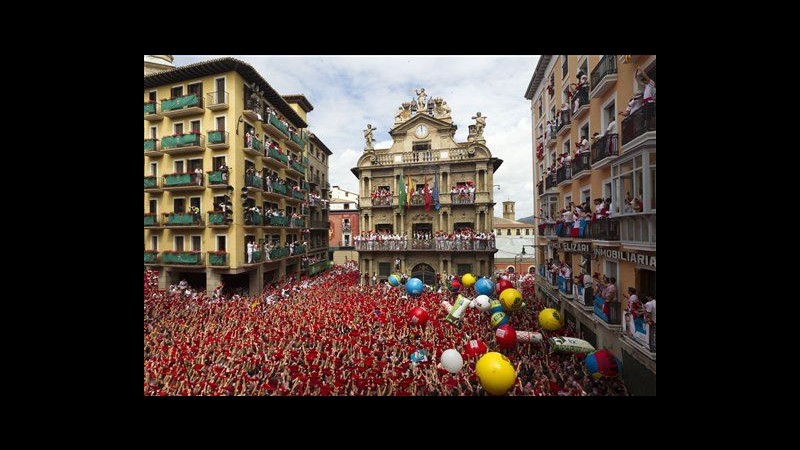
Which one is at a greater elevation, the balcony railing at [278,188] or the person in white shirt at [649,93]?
the person in white shirt at [649,93]

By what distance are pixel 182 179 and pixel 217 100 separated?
479 centimetres

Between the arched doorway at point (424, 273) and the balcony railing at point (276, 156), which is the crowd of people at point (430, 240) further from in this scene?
the balcony railing at point (276, 156)

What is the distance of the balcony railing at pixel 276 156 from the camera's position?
62.8 feet

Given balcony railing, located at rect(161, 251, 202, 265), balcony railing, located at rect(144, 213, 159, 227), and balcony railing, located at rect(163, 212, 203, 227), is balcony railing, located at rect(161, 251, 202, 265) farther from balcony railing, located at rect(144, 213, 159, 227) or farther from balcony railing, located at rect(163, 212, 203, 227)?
balcony railing, located at rect(144, 213, 159, 227)

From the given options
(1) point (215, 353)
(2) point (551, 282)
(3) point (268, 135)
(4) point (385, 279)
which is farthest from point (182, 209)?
(2) point (551, 282)

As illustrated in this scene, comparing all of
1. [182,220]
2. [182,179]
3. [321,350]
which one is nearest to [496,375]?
[321,350]

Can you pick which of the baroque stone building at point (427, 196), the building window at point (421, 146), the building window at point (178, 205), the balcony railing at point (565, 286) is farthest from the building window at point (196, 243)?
the balcony railing at point (565, 286)

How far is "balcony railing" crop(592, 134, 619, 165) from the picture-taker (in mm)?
9234

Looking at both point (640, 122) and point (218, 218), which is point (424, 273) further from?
point (640, 122)

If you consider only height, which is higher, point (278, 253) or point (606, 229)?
point (606, 229)

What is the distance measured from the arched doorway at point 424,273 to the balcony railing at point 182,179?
1491 cm

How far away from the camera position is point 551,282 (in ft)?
49.5

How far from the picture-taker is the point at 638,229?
305 inches

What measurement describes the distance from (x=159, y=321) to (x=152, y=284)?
16.5ft
